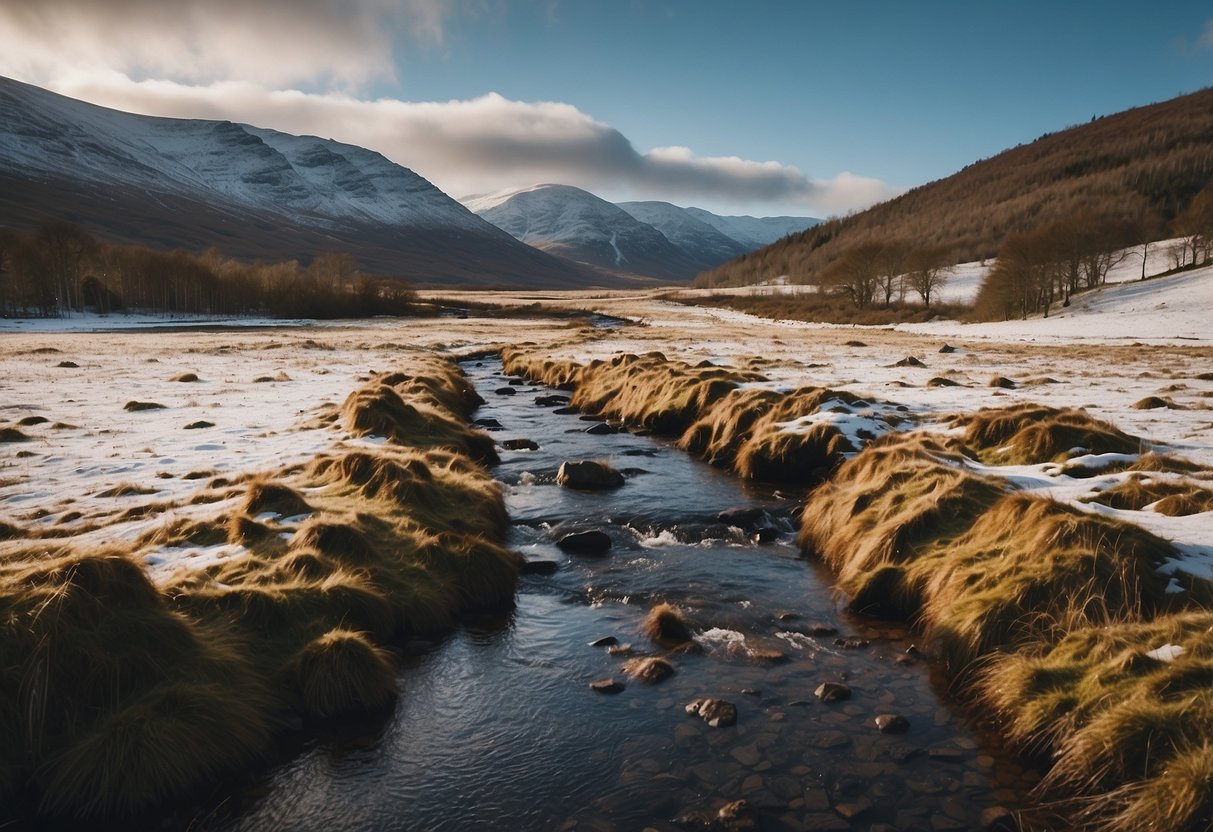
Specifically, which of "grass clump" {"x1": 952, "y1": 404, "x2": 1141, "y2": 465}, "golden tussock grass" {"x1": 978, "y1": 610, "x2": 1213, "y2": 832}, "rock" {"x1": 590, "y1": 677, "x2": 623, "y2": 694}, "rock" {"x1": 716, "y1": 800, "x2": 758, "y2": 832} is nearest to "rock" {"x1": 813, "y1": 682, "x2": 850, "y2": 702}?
"golden tussock grass" {"x1": 978, "y1": 610, "x2": 1213, "y2": 832}

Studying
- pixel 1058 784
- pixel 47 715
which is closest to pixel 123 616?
pixel 47 715

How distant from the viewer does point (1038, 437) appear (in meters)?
16.6

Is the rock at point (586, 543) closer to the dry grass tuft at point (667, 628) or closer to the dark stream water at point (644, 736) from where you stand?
the dark stream water at point (644, 736)

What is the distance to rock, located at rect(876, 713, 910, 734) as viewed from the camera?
27.6 feet

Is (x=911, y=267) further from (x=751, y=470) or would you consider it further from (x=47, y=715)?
(x=47, y=715)

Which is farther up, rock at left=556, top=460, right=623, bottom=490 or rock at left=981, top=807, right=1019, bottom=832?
rock at left=556, top=460, right=623, bottom=490

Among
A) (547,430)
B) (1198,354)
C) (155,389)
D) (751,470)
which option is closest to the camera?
(751,470)

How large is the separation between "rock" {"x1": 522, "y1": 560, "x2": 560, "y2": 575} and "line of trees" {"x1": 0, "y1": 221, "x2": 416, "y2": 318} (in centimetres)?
11202

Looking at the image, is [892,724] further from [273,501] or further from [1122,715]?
[273,501]

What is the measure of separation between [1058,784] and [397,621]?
9.17m

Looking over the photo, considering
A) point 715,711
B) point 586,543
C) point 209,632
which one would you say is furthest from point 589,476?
point 209,632

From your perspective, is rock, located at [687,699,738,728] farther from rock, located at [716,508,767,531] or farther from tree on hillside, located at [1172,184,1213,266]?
tree on hillside, located at [1172,184,1213,266]

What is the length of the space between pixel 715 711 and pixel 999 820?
10.7 feet

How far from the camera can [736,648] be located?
1051 centimetres
